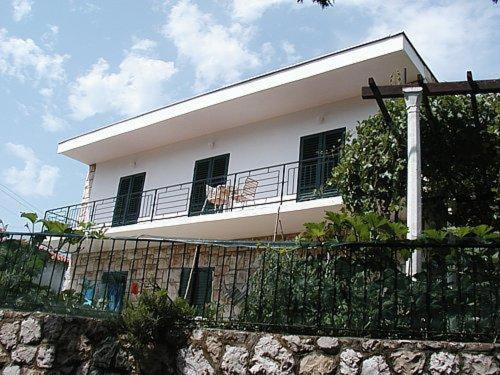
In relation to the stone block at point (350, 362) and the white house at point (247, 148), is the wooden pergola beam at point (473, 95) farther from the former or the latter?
the stone block at point (350, 362)

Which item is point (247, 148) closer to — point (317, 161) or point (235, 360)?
point (317, 161)

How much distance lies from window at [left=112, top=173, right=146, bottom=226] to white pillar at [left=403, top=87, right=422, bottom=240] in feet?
29.6

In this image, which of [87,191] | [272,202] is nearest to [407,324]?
[272,202]

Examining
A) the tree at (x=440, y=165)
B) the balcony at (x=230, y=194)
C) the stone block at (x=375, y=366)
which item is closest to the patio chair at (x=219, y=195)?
the balcony at (x=230, y=194)

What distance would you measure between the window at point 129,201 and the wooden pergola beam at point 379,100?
27.5ft

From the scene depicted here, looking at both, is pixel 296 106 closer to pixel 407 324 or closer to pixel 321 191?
pixel 321 191

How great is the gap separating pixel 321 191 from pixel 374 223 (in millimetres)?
5244

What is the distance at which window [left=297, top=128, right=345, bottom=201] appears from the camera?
11.4 metres

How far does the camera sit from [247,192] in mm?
12289

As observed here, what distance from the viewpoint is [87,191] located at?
16.9 metres

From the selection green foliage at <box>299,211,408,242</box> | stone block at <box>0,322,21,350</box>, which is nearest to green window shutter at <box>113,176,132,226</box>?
stone block at <box>0,322,21,350</box>

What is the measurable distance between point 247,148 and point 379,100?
5.97 meters

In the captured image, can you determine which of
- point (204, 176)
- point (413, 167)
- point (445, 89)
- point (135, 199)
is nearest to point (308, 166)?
point (204, 176)

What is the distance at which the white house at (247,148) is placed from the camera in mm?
10961
